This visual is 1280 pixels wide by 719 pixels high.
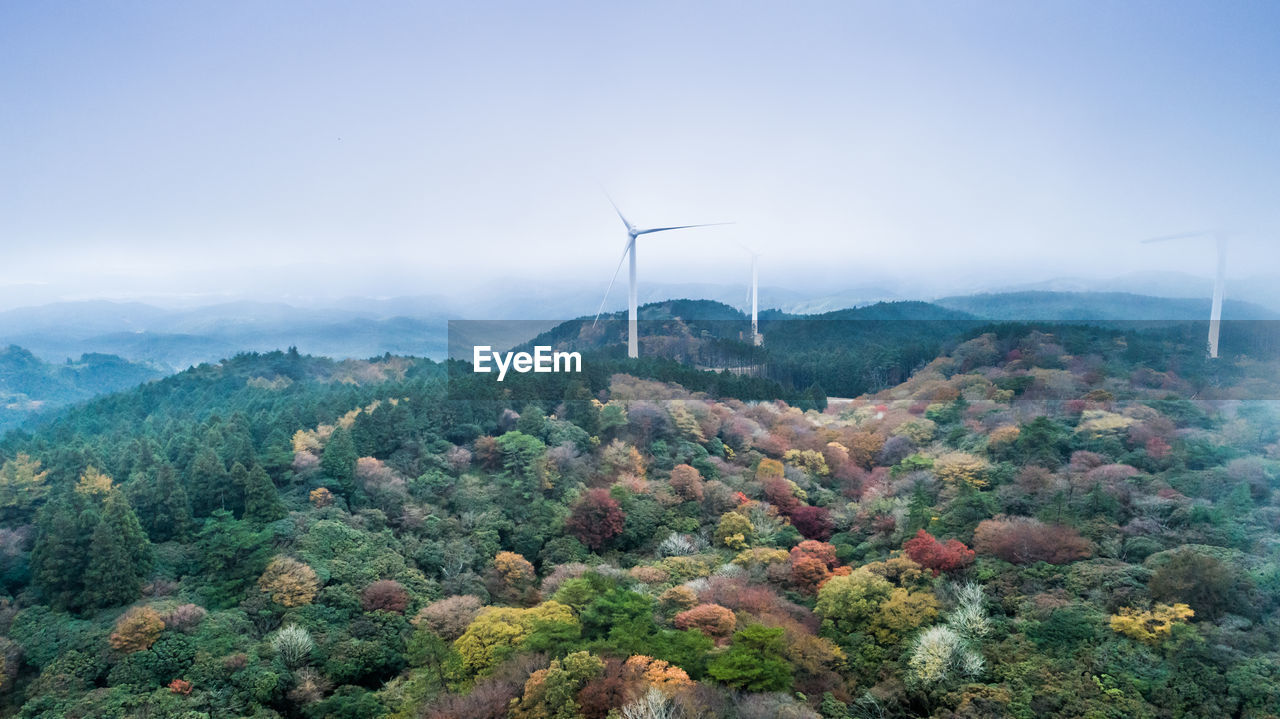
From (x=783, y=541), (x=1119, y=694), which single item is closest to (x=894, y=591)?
(x=1119, y=694)

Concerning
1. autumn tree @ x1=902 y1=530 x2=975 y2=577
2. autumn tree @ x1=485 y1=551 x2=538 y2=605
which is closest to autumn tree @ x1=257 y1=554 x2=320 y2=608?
autumn tree @ x1=485 y1=551 x2=538 y2=605

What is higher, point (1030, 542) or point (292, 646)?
point (1030, 542)

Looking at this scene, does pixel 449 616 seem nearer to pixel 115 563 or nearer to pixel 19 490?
pixel 115 563

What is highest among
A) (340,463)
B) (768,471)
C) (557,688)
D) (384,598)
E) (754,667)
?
(340,463)

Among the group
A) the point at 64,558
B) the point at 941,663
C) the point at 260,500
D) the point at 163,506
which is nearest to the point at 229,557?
the point at 260,500

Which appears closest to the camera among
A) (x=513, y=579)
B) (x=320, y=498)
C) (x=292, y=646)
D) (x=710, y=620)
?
(x=710, y=620)

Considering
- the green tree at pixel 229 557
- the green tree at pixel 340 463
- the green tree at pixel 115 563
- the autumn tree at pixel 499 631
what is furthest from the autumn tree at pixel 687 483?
the green tree at pixel 115 563
